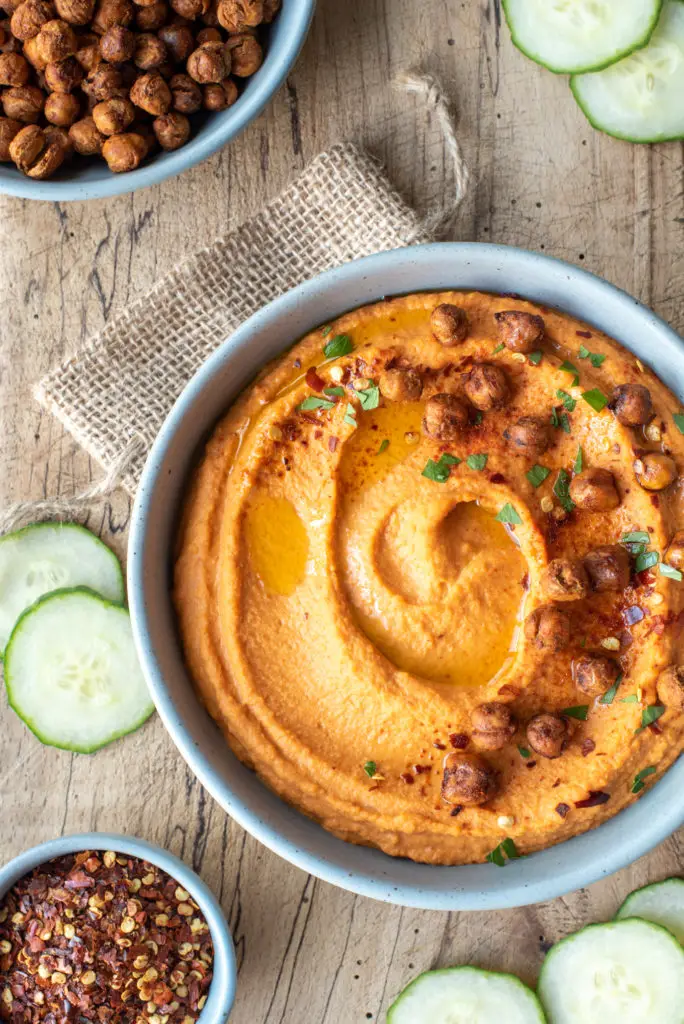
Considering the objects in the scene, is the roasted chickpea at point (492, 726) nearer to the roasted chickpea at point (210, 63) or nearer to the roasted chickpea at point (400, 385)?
the roasted chickpea at point (400, 385)

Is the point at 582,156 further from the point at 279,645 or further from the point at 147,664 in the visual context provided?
the point at 147,664

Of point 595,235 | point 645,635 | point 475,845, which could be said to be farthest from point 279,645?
point 595,235

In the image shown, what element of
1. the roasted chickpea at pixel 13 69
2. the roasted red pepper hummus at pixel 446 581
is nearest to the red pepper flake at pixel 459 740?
the roasted red pepper hummus at pixel 446 581

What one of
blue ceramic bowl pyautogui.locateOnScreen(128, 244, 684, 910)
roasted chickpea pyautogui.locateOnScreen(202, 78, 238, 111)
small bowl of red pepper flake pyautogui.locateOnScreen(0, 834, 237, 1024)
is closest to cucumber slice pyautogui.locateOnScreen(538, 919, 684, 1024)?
blue ceramic bowl pyautogui.locateOnScreen(128, 244, 684, 910)

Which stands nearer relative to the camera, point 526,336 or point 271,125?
point 526,336

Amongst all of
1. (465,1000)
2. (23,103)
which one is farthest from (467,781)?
(23,103)

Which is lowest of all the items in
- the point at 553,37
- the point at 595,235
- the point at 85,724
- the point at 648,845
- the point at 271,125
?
the point at 85,724
